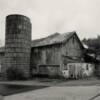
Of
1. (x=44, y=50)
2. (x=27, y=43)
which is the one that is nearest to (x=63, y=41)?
(x=44, y=50)

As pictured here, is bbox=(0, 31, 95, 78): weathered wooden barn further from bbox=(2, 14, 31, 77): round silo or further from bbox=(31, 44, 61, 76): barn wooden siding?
bbox=(2, 14, 31, 77): round silo

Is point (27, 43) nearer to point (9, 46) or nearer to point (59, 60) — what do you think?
point (9, 46)

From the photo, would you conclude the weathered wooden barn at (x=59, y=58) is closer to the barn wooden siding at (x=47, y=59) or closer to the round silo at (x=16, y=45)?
the barn wooden siding at (x=47, y=59)

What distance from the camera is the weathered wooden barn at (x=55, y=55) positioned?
19623 millimetres

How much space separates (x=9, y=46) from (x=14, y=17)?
4.13m

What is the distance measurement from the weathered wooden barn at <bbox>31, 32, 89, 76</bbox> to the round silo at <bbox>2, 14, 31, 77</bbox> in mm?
2338

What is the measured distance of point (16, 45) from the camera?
760 inches

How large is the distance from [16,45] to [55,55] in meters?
5.70

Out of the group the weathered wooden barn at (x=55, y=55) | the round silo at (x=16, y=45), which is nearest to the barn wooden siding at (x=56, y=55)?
the weathered wooden barn at (x=55, y=55)

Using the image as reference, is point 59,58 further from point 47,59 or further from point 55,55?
point 47,59

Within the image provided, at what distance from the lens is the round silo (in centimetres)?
1917

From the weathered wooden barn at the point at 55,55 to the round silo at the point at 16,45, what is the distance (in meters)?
2.34

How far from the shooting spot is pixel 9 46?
19484 millimetres

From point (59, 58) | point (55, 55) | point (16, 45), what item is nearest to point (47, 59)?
point (55, 55)
